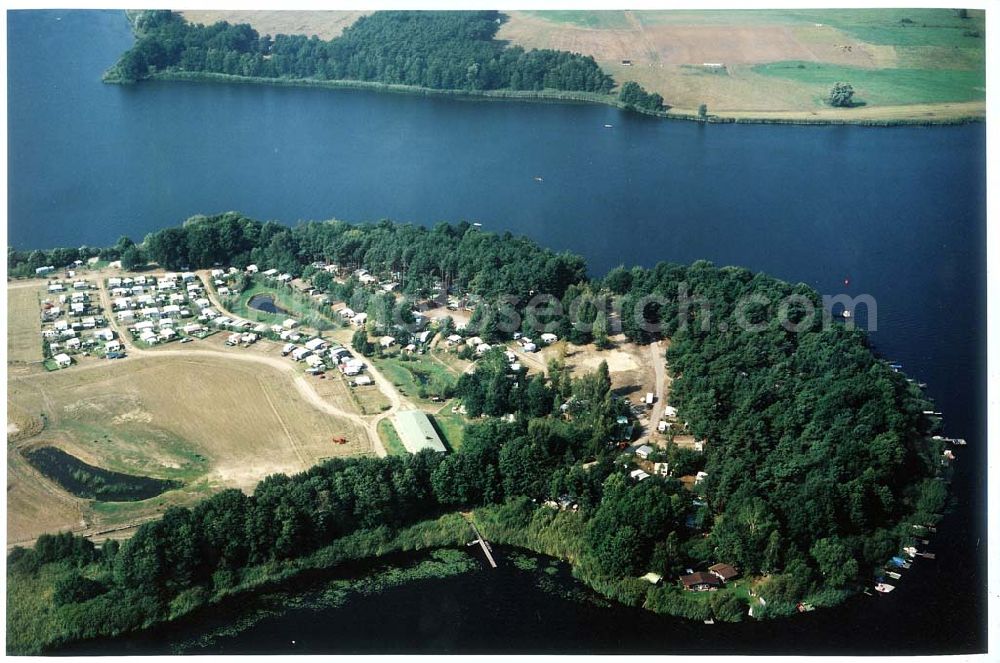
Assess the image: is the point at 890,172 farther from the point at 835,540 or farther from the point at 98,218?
the point at 98,218

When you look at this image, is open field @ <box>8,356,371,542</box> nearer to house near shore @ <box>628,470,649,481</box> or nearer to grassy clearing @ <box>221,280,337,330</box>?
grassy clearing @ <box>221,280,337,330</box>

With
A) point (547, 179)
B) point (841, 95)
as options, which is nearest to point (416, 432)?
point (547, 179)

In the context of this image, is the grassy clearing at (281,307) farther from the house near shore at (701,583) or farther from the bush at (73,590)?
the house near shore at (701,583)

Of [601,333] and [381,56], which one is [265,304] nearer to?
[601,333]

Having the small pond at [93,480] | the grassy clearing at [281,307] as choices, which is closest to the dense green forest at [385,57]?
the grassy clearing at [281,307]

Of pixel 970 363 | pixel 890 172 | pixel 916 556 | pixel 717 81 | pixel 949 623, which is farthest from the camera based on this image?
pixel 717 81

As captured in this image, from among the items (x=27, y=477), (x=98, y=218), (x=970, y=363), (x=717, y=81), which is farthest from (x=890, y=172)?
(x=27, y=477)

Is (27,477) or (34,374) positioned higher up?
(34,374)
